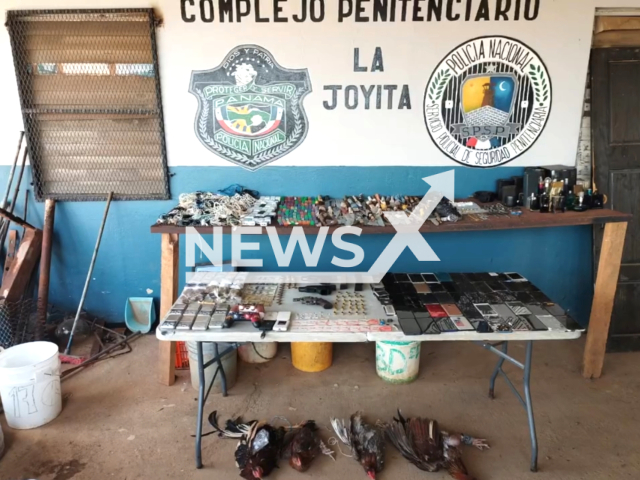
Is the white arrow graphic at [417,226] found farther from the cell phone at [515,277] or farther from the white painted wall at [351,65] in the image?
the cell phone at [515,277]

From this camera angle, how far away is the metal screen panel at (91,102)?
10.0 feet

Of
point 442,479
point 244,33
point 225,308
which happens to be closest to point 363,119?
point 244,33

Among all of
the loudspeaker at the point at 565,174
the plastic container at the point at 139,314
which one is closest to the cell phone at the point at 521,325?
the loudspeaker at the point at 565,174

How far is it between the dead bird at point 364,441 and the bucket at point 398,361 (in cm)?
46

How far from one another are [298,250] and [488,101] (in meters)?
1.65

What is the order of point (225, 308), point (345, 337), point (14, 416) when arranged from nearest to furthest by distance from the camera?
point (345, 337) < point (225, 308) < point (14, 416)

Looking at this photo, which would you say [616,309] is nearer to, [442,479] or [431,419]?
[431,419]

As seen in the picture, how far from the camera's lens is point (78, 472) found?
233 cm

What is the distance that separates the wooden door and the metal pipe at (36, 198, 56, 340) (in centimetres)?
373

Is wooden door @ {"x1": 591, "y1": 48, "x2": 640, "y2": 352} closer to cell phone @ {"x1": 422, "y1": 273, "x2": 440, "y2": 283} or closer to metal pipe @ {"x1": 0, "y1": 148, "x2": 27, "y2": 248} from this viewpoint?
cell phone @ {"x1": 422, "y1": 273, "x2": 440, "y2": 283}

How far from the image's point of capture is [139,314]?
3.63 meters

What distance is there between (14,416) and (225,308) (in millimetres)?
1323


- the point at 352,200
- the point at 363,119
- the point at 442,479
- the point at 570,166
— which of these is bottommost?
the point at 442,479

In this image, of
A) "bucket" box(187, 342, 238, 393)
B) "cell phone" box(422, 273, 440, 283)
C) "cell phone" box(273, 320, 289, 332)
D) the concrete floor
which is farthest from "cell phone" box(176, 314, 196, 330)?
"cell phone" box(422, 273, 440, 283)
